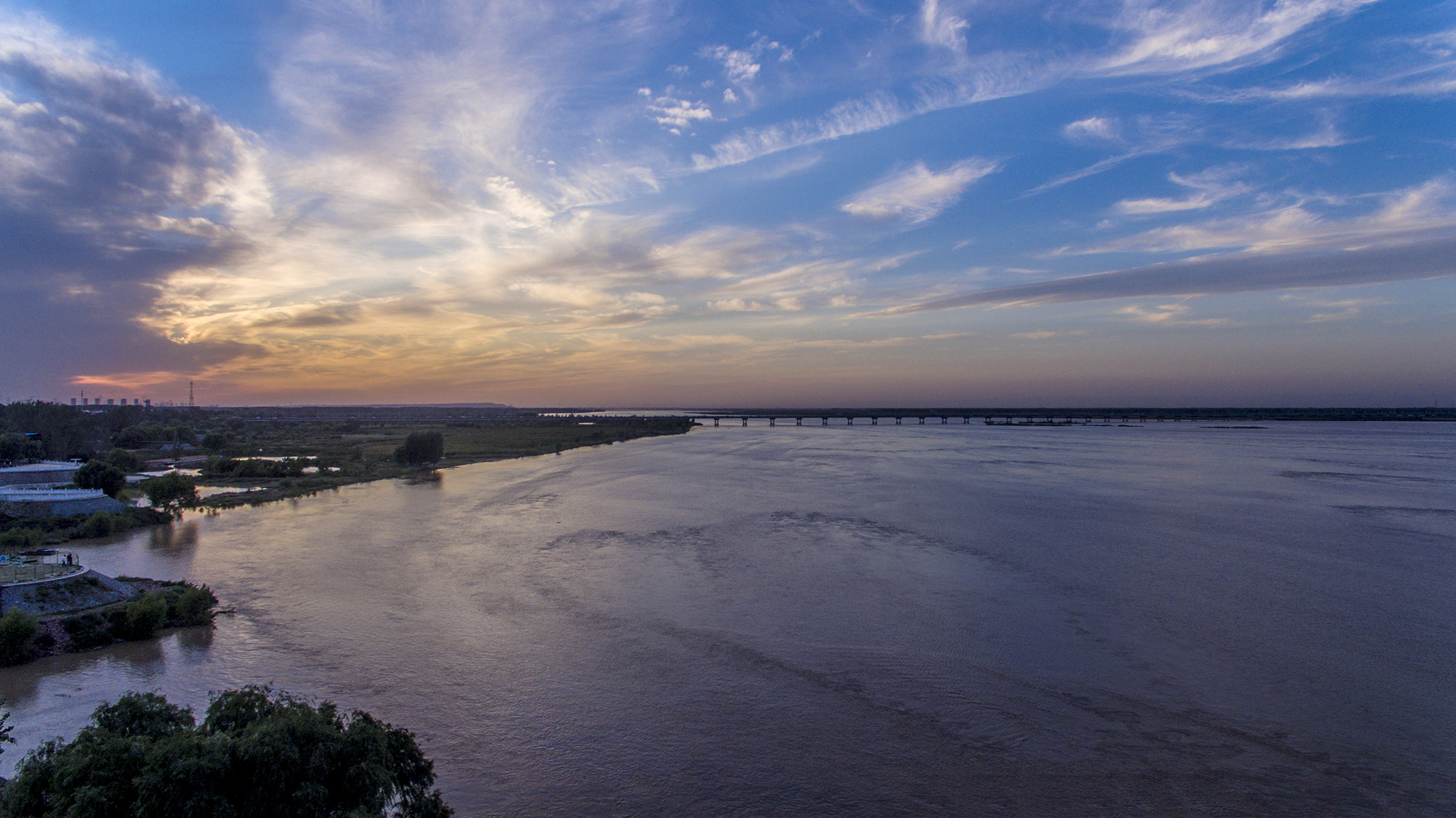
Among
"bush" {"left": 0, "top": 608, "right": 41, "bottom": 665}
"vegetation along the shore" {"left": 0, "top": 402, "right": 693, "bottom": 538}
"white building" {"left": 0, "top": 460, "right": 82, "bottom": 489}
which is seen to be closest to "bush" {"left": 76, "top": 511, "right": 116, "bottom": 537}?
"vegetation along the shore" {"left": 0, "top": 402, "right": 693, "bottom": 538}

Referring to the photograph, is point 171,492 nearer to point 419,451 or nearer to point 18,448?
point 419,451

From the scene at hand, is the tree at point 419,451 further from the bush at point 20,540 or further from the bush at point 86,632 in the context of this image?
the bush at point 86,632

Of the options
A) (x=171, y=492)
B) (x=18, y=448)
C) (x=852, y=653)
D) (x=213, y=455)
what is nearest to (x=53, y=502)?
(x=171, y=492)

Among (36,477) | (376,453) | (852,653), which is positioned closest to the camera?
(852,653)

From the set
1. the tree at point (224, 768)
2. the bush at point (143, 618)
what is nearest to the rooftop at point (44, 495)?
the bush at point (143, 618)

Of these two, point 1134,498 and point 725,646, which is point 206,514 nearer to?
point 725,646

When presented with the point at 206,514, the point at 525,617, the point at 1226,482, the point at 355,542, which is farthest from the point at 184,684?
the point at 1226,482

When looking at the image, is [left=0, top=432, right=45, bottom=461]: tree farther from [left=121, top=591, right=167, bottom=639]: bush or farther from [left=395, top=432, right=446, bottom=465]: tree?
[left=121, top=591, right=167, bottom=639]: bush
